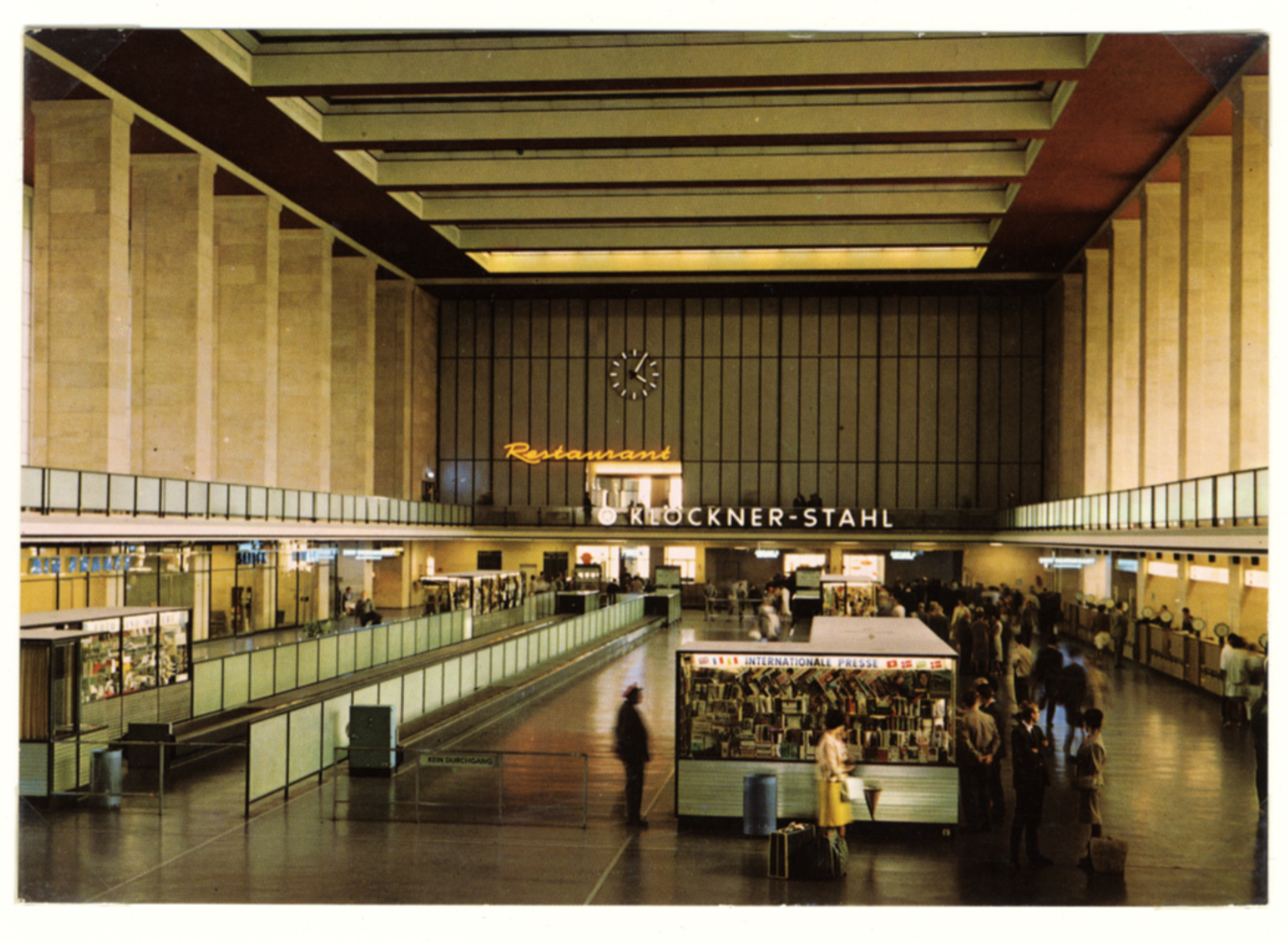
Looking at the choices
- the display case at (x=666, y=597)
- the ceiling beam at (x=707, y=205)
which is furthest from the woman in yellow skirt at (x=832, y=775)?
the ceiling beam at (x=707, y=205)

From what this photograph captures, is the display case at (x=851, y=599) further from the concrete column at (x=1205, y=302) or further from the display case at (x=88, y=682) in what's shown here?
the display case at (x=88, y=682)

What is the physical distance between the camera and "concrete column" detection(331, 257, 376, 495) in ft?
140

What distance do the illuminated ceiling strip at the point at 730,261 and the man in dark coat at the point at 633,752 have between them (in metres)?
36.4

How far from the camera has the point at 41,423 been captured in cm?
2491

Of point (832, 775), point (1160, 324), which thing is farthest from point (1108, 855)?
point (1160, 324)

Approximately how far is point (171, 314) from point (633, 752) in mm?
23418

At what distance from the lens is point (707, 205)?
122 feet

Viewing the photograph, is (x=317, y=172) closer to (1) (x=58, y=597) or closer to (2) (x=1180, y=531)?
(1) (x=58, y=597)

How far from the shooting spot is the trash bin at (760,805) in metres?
10.5

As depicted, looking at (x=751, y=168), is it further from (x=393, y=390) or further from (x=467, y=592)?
(x=393, y=390)

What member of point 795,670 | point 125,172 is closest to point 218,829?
point 795,670

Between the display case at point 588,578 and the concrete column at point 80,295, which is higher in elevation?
the concrete column at point 80,295

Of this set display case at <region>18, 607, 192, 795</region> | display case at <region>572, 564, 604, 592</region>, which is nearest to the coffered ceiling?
display case at <region>18, 607, 192, 795</region>

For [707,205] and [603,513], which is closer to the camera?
[707,205]
